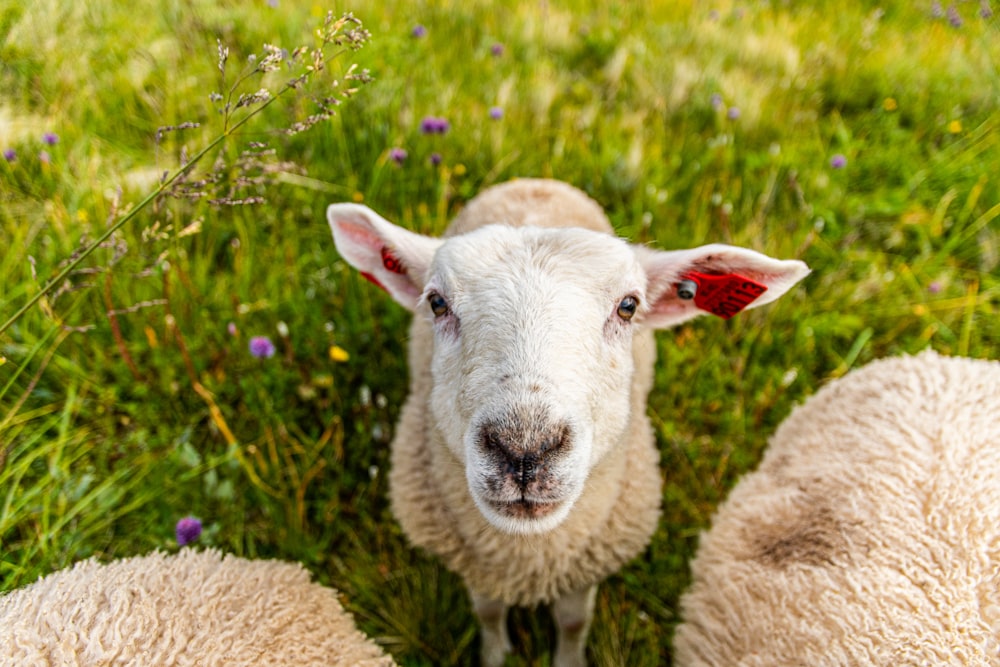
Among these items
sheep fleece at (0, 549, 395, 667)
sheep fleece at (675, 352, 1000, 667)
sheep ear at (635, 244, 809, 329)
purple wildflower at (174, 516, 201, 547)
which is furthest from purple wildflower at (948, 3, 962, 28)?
purple wildflower at (174, 516, 201, 547)

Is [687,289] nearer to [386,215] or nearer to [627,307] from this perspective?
[627,307]

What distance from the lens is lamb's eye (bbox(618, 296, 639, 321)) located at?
7.09ft

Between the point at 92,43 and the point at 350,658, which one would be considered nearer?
the point at 350,658

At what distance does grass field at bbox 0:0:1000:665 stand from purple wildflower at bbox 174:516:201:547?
0.47 feet

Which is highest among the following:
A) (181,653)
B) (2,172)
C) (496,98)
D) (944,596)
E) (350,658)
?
(496,98)

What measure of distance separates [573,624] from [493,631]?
1.16 feet

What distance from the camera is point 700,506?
3074 mm

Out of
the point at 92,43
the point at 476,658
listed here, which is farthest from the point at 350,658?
the point at 92,43

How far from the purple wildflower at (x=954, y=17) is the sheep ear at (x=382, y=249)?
18.5 feet

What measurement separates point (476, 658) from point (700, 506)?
132 centimetres

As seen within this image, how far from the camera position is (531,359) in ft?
5.78

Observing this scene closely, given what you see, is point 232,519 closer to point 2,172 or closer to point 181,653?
point 181,653

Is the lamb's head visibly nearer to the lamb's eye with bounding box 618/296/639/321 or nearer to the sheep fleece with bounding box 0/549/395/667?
the lamb's eye with bounding box 618/296/639/321

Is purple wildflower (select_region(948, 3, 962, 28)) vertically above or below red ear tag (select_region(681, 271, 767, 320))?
above
